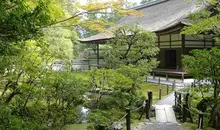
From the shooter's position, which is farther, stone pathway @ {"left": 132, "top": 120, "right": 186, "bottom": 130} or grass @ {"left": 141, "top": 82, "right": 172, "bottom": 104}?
grass @ {"left": 141, "top": 82, "right": 172, "bottom": 104}

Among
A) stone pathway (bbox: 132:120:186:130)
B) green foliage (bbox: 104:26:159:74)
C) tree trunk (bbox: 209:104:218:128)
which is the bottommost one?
stone pathway (bbox: 132:120:186:130)

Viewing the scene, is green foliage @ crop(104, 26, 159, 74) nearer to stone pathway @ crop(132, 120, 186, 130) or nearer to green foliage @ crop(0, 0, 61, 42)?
stone pathway @ crop(132, 120, 186, 130)

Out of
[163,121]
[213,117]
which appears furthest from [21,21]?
[213,117]

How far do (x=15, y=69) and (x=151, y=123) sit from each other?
4.52 meters

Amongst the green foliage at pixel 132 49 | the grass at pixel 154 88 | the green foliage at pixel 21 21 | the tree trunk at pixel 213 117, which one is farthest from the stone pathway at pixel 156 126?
the green foliage at pixel 21 21

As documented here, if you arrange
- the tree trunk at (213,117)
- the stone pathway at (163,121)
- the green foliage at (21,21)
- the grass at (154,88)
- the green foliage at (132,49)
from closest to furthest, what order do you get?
the green foliage at (21,21) → the tree trunk at (213,117) → the stone pathway at (163,121) → the green foliage at (132,49) → the grass at (154,88)

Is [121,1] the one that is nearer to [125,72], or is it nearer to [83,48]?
[125,72]

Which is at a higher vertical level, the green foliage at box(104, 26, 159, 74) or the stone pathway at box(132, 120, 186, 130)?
the green foliage at box(104, 26, 159, 74)

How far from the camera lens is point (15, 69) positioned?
21.1 feet

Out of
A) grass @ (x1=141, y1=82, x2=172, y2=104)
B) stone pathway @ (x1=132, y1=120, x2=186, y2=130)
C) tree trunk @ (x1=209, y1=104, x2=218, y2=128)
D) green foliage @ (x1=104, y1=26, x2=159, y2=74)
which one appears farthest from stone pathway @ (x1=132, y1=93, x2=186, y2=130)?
green foliage @ (x1=104, y1=26, x2=159, y2=74)

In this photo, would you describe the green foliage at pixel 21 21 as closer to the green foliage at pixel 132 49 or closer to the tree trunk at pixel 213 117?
the tree trunk at pixel 213 117

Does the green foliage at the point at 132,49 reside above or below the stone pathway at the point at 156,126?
above

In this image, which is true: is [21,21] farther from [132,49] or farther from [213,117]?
[132,49]

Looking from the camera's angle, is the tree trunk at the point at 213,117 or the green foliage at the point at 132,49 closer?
the tree trunk at the point at 213,117
